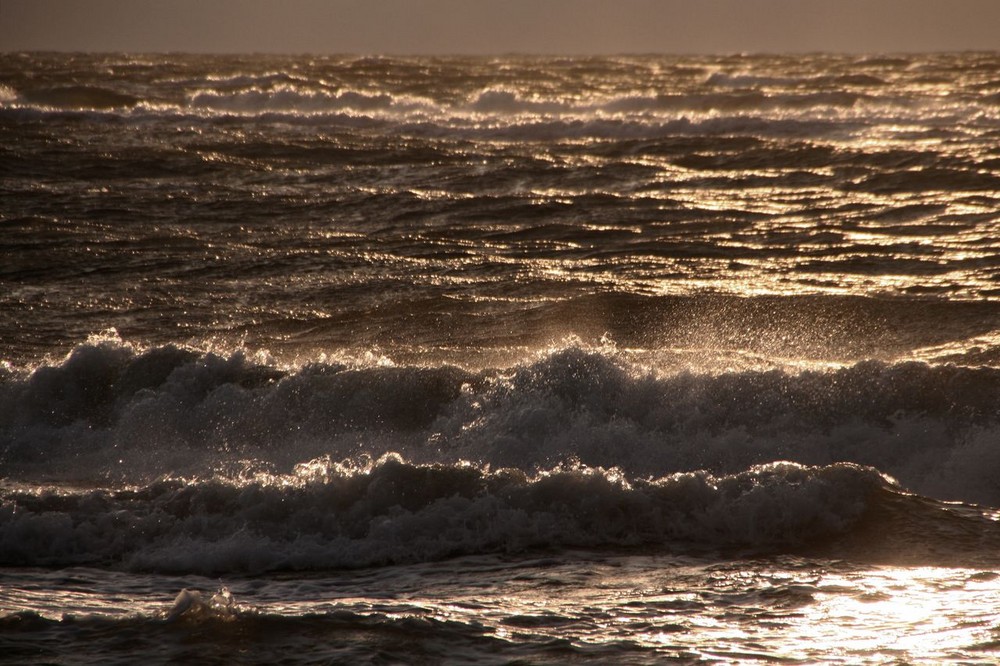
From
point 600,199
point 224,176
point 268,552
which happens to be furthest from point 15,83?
point 268,552

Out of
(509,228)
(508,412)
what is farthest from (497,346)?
(509,228)

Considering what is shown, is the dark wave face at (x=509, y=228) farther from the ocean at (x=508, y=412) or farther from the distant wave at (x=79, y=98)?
the distant wave at (x=79, y=98)

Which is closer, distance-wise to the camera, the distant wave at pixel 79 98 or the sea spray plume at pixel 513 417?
the sea spray plume at pixel 513 417

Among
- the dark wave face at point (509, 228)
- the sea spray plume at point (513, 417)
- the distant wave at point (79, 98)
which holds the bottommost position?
the sea spray plume at point (513, 417)

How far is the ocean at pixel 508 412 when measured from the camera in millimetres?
5809

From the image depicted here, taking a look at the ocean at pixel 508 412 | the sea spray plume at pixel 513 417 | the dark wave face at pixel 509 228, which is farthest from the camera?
the dark wave face at pixel 509 228

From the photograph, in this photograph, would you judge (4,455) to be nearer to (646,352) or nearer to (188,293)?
(188,293)

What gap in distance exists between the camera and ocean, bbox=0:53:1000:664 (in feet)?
19.1

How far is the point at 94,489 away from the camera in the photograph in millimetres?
7895

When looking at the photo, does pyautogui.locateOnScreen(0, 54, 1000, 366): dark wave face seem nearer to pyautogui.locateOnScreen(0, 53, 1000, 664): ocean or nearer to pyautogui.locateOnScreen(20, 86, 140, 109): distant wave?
pyautogui.locateOnScreen(0, 53, 1000, 664): ocean

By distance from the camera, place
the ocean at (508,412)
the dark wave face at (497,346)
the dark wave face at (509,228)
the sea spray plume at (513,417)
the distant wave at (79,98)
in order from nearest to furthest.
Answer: the ocean at (508,412) → the dark wave face at (497,346) → the sea spray plume at (513,417) → the dark wave face at (509,228) → the distant wave at (79,98)

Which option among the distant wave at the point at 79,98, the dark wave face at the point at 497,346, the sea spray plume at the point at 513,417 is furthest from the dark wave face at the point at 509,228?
the distant wave at the point at 79,98

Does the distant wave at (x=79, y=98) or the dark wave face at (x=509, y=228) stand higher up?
the distant wave at (x=79, y=98)

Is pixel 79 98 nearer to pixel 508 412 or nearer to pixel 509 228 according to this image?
pixel 509 228
